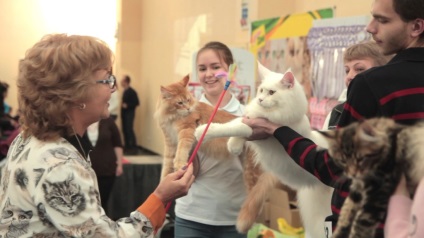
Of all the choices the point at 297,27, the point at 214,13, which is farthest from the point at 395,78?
the point at 214,13

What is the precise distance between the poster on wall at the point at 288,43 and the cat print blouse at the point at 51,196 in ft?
9.20

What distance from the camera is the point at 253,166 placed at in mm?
2389

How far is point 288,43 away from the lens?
13.9ft

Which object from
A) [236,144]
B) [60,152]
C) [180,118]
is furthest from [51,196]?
[180,118]

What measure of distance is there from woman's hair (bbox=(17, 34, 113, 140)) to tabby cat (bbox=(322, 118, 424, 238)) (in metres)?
0.69

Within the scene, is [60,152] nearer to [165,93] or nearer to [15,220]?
[15,220]

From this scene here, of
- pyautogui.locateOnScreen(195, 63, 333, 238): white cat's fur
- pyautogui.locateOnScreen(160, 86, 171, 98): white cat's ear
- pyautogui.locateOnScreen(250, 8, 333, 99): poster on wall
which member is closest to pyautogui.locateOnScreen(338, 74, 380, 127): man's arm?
pyautogui.locateOnScreen(195, 63, 333, 238): white cat's fur

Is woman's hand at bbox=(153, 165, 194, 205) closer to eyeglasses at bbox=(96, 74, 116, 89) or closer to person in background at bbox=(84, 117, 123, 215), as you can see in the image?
eyeglasses at bbox=(96, 74, 116, 89)

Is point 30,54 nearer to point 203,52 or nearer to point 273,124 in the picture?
point 273,124

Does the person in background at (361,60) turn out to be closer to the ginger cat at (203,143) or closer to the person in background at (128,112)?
the ginger cat at (203,143)

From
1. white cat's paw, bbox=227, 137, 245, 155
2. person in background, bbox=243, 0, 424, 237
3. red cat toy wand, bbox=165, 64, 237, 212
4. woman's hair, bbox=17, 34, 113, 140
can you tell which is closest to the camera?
person in background, bbox=243, 0, 424, 237

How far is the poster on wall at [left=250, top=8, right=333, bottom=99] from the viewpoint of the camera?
4.02 m

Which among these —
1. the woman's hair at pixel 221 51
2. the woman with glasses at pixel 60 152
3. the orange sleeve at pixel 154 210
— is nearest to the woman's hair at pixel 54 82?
the woman with glasses at pixel 60 152

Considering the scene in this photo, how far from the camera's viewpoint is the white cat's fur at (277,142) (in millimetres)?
1910
